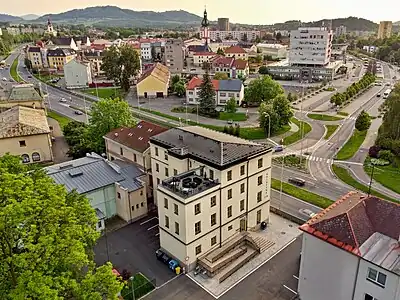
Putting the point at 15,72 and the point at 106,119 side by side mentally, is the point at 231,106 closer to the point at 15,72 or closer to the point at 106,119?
the point at 106,119

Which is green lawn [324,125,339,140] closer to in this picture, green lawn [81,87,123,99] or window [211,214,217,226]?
window [211,214,217,226]

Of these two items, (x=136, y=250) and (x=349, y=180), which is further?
(x=349, y=180)

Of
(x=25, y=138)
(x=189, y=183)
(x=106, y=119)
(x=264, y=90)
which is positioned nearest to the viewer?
(x=189, y=183)

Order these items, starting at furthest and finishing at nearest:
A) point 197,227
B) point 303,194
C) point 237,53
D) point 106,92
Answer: point 237,53 < point 106,92 < point 303,194 < point 197,227

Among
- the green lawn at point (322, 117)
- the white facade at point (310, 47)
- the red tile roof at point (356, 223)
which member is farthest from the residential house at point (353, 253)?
the white facade at point (310, 47)

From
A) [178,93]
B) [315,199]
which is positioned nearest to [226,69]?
[178,93]

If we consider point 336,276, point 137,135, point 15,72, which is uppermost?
point 15,72

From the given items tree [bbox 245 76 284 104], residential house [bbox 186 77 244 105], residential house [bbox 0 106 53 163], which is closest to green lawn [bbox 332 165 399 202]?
tree [bbox 245 76 284 104]

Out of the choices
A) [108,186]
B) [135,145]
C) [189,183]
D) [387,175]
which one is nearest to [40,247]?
[189,183]
